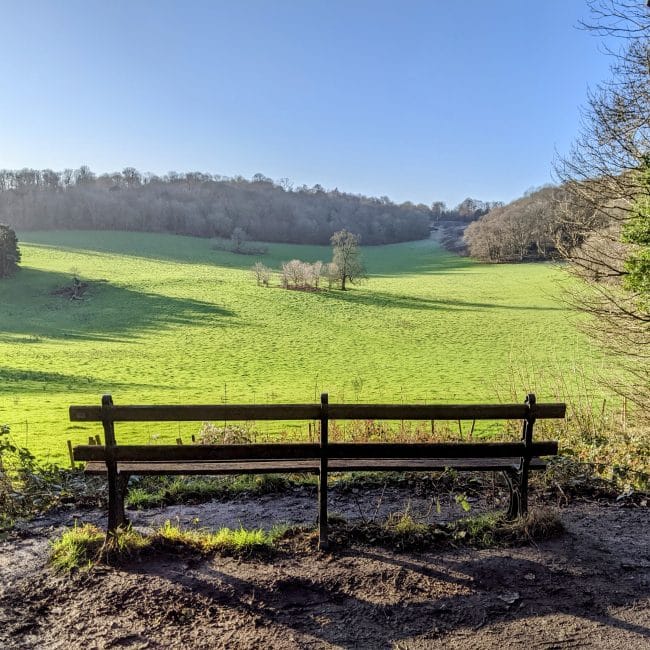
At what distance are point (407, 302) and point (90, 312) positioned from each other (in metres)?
32.6

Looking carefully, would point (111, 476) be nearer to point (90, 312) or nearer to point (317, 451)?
point (317, 451)

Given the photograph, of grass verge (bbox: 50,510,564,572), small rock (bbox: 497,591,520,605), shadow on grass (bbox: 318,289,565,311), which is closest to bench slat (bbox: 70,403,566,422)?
grass verge (bbox: 50,510,564,572)

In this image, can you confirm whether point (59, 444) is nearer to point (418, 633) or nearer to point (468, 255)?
point (418, 633)

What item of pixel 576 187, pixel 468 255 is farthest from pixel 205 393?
pixel 468 255

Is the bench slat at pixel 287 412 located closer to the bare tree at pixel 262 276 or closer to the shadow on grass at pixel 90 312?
the shadow on grass at pixel 90 312

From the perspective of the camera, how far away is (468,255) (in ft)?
345

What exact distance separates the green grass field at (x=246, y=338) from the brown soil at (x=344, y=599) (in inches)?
291

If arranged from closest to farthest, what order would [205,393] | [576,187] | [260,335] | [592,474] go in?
[592,474] → [576,187] → [205,393] → [260,335]

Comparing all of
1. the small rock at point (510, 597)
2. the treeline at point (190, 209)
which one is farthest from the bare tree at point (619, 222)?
the treeline at point (190, 209)

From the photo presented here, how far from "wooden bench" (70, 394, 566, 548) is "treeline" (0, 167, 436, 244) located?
109m

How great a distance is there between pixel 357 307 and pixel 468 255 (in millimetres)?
59360

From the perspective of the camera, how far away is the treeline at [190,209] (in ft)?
390

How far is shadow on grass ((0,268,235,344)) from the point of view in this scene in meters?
43.2

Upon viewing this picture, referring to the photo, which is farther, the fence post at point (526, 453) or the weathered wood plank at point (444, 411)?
the fence post at point (526, 453)
